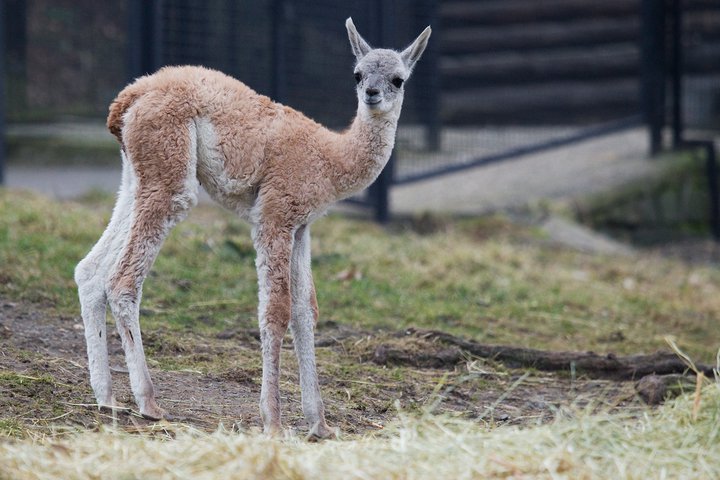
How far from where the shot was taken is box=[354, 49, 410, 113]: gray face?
4.73 metres

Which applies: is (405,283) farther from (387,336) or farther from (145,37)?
(145,37)

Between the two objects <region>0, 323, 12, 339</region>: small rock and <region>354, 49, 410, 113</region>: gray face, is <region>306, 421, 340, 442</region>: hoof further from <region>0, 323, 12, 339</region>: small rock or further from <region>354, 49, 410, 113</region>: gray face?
<region>0, 323, 12, 339</region>: small rock

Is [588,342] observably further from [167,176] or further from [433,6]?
[433,6]

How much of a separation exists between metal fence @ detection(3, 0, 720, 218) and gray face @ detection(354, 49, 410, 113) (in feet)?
14.9

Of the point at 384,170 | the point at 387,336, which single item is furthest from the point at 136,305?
the point at 384,170

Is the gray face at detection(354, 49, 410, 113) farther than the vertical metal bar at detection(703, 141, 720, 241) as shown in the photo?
No

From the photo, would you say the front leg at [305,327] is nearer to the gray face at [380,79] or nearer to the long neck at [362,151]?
the long neck at [362,151]

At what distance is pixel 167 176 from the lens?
4543mm

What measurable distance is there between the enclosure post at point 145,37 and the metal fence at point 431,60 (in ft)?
0.04

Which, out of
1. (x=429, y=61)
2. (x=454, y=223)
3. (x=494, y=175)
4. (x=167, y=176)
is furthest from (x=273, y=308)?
(x=494, y=175)

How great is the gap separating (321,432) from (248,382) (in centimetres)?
87

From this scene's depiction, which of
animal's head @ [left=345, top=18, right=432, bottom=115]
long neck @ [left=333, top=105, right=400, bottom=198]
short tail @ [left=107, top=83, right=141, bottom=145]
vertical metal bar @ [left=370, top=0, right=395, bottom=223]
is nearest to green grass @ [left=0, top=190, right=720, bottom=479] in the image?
vertical metal bar @ [left=370, top=0, right=395, bottom=223]

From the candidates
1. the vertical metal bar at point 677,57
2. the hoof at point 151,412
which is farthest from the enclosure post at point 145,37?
the vertical metal bar at point 677,57

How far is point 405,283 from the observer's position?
7.77 metres
